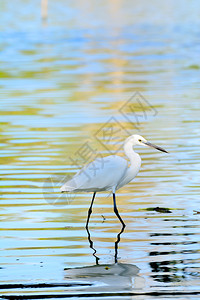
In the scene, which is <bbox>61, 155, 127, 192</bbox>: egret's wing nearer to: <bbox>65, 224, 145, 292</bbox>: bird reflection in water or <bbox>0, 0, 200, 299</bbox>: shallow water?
<bbox>0, 0, 200, 299</bbox>: shallow water

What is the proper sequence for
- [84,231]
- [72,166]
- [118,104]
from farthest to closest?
[118,104], [72,166], [84,231]

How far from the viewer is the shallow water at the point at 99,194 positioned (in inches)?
298

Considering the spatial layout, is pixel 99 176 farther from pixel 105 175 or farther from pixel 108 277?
pixel 108 277

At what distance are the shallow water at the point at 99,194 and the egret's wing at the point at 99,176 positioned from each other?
45 cm

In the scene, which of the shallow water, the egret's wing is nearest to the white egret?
the egret's wing

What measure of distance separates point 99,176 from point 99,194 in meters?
1.95

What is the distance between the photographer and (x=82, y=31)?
169 feet

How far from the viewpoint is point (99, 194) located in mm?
11008

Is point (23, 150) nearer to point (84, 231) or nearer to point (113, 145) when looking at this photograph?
point (113, 145)

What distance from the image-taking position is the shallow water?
7.57 meters

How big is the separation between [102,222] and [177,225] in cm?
84

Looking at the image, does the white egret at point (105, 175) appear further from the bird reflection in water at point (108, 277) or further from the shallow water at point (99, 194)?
the bird reflection in water at point (108, 277)

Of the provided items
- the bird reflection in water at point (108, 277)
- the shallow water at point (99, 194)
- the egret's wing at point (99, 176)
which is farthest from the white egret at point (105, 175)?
the bird reflection in water at point (108, 277)

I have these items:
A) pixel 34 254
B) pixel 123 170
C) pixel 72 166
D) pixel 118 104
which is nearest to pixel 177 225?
pixel 123 170
